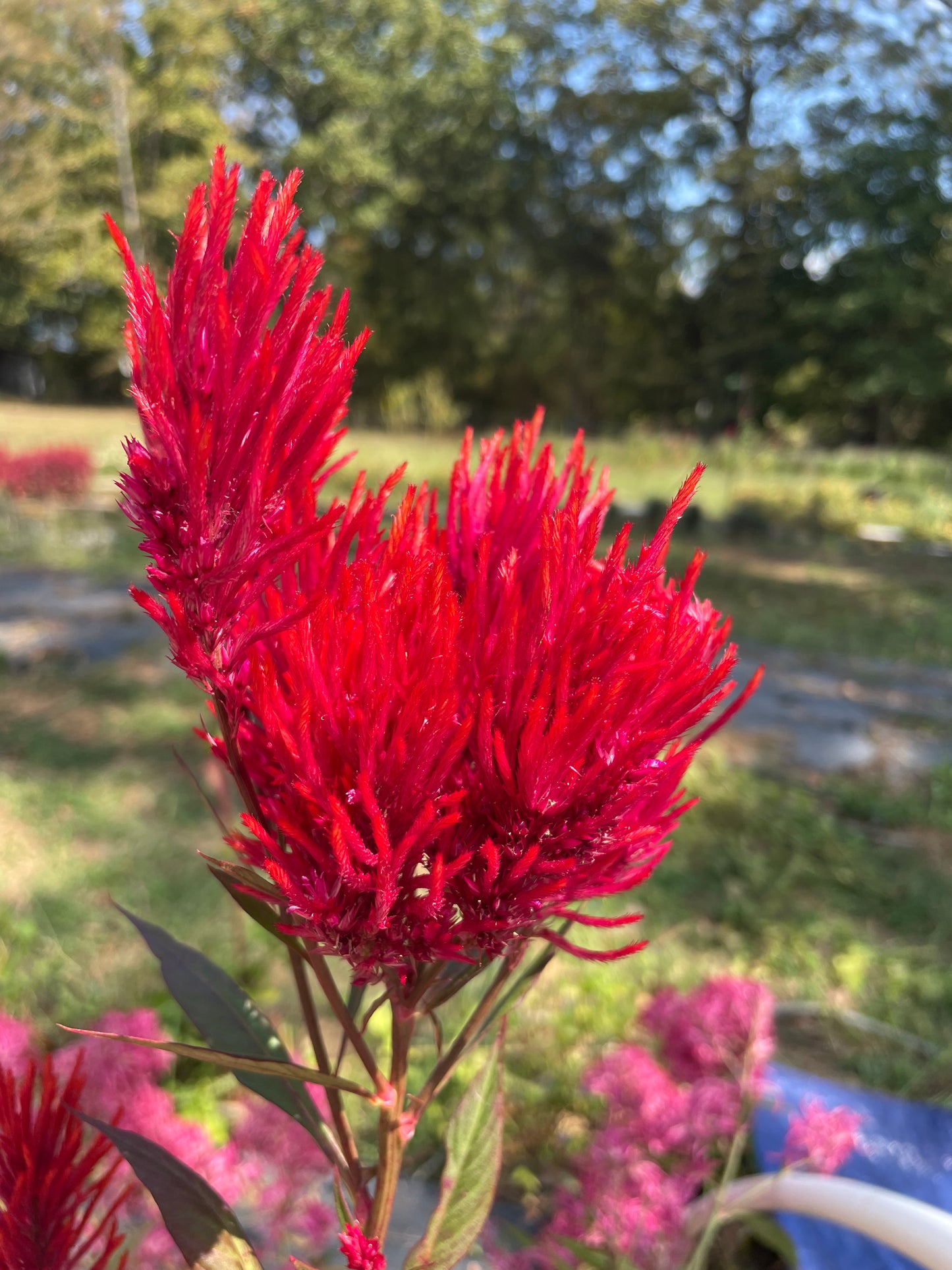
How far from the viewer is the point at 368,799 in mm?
263

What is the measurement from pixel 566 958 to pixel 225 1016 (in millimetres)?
1615

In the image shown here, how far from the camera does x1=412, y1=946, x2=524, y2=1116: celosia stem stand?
1.28 feet

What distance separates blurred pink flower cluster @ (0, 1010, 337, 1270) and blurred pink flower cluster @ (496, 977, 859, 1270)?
0.25 metres

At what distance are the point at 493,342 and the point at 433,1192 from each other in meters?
18.1

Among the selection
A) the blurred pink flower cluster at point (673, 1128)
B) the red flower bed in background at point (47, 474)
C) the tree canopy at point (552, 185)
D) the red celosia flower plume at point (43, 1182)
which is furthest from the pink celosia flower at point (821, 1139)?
the red flower bed in background at point (47, 474)

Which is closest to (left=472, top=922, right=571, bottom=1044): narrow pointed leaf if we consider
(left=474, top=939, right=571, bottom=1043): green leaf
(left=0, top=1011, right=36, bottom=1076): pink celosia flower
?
(left=474, top=939, right=571, bottom=1043): green leaf

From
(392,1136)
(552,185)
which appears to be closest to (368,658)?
(392,1136)

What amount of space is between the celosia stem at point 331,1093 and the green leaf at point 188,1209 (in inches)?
2.1

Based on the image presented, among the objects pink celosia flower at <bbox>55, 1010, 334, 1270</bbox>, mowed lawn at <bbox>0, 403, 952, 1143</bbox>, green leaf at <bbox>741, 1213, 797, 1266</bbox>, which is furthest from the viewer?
mowed lawn at <bbox>0, 403, 952, 1143</bbox>

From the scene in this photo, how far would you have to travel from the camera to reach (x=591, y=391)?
1371 centimetres

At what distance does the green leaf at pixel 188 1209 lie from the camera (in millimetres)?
377

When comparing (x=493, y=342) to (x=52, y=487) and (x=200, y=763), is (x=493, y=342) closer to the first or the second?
(x=52, y=487)

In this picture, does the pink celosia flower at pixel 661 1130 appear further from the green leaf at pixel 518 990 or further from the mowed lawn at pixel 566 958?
the mowed lawn at pixel 566 958

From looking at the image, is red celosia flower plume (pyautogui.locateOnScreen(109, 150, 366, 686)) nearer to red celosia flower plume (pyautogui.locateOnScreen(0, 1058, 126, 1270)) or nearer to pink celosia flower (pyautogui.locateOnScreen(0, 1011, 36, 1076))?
red celosia flower plume (pyautogui.locateOnScreen(0, 1058, 126, 1270))
